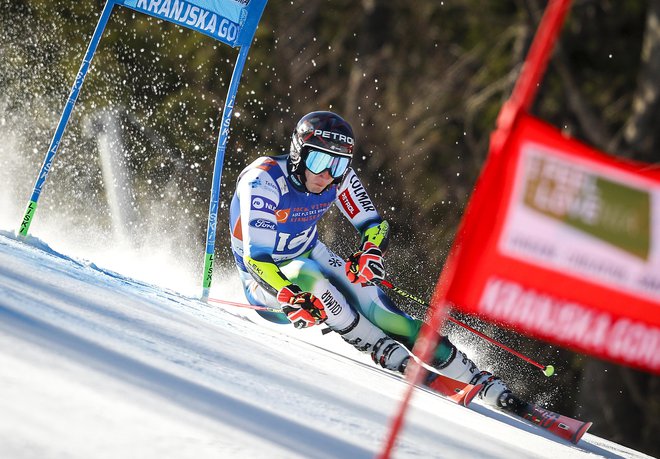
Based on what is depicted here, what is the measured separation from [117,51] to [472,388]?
12.0 metres

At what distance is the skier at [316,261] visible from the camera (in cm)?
539

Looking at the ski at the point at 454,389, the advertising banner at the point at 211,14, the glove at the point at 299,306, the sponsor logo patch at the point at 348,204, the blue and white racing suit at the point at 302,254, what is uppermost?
the advertising banner at the point at 211,14

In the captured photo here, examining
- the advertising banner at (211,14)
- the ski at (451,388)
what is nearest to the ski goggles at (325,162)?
the advertising banner at (211,14)

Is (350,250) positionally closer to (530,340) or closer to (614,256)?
(530,340)

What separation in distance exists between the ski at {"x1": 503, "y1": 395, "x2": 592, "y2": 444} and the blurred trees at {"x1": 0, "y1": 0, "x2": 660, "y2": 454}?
226 inches

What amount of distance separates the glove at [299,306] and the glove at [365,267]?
1.94 feet

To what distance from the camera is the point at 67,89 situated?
1420 centimetres

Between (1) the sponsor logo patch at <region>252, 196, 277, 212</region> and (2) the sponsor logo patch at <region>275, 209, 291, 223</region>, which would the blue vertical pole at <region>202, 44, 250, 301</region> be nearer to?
(2) the sponsor logo patch at <region>275, 209, 291, 223</region>

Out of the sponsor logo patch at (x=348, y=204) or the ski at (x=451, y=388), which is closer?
the ski at (x=451, y=388)

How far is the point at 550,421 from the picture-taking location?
199 inches

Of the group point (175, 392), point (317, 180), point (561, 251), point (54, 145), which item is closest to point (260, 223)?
point (317, 180)

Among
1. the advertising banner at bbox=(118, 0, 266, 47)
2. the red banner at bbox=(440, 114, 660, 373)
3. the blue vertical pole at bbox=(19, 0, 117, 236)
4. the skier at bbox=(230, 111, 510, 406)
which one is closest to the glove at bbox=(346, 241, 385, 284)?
the skier at bbox=(230, 111, 510, 406)

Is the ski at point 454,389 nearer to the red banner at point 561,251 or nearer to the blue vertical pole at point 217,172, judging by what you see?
the blue vertical pole at point 217,172

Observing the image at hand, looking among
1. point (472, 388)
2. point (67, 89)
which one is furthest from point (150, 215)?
point (472, 388)
